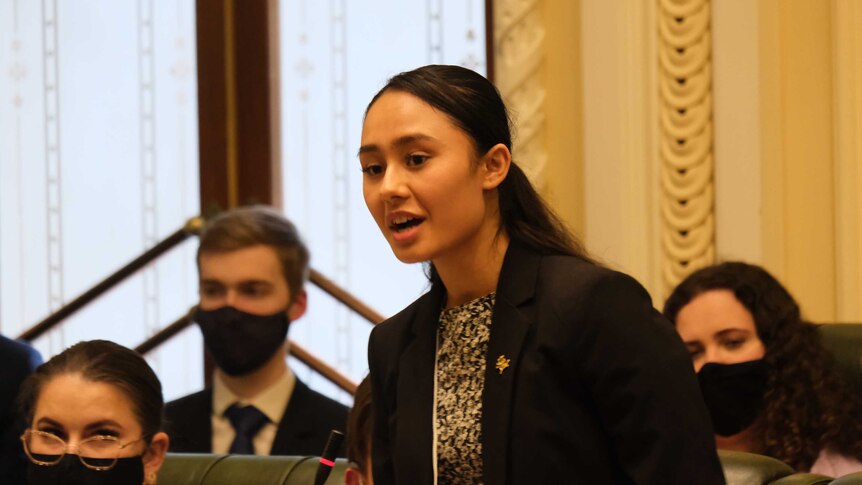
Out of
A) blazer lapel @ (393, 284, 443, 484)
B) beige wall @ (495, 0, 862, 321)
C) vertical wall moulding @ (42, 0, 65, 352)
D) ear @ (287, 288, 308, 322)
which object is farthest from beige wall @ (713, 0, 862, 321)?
vertical wall moulding @ (42, 0, 65, 352)

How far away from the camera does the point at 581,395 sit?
193 centimetres

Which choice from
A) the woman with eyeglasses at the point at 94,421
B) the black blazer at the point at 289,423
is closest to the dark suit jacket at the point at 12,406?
A: the black blazer at the point at 289,423

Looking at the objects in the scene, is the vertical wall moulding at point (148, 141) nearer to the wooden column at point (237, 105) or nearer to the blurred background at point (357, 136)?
the blurred background at point (357, 136)

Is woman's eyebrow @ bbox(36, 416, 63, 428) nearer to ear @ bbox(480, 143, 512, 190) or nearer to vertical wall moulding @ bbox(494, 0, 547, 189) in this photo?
ear @ bbox(480, 143, 512, 190)

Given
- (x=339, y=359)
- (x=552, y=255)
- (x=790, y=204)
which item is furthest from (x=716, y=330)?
(x=339, y=359)

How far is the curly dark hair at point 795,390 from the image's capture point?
3.21m

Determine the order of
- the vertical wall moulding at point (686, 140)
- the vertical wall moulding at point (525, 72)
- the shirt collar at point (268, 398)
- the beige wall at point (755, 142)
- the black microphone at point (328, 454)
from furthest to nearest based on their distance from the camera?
1. the vertical wall moulding at point (525, 72)
2. the vertical wall moulding at point (686, 140)
3. the beige wall at point (755, 142)
4. the shirt collar at point (268, 398)
5. the black microphone at point (328, 454)

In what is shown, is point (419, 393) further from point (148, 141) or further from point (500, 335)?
point (148, 141)

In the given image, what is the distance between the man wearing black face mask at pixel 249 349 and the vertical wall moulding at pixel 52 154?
6.71 feet

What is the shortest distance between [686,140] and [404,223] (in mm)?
2494

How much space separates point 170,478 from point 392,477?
1196mm

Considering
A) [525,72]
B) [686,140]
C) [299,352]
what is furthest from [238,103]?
[686,140]

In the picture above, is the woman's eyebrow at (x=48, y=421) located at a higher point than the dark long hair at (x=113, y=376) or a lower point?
lower

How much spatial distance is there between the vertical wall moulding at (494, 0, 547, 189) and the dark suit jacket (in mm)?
1735
